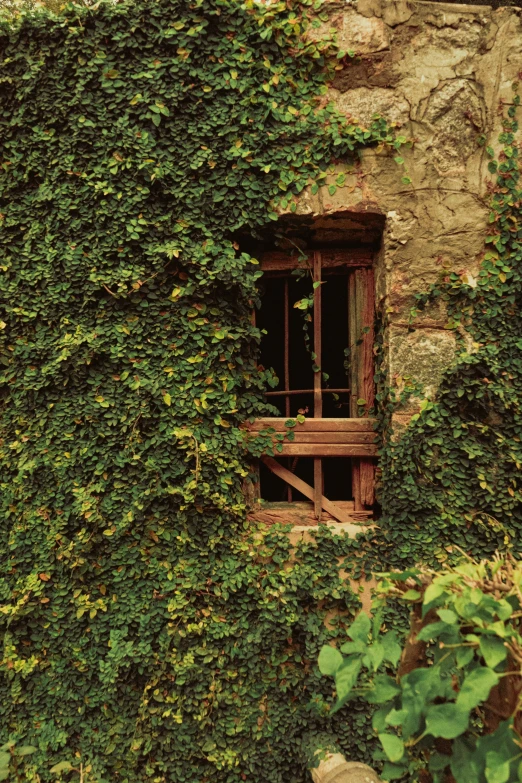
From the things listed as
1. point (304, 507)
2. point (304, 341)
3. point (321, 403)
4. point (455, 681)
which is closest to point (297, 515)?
point (304, 507)

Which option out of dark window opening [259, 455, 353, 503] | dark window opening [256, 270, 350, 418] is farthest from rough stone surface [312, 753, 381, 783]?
dark window opening [256, 270, 350, 418]

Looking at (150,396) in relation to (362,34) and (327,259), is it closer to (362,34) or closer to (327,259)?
(327,259)

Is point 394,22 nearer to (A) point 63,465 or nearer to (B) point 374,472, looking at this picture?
(B) point 374,472

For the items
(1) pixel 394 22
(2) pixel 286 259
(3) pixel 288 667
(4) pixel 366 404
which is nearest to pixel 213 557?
(3) pixel 288 667

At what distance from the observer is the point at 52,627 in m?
3.18

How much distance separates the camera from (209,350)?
3146 millimetres

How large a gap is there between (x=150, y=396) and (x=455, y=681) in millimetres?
2252

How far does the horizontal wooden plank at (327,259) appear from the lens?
11.1 ft

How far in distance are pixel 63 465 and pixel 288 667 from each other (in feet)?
6.19

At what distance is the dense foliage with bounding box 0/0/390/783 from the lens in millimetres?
3033

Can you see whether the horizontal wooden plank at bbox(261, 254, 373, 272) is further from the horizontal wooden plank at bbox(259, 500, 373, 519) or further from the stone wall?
the horizontal wooden plank at bbox(259, 500, 373, 519)

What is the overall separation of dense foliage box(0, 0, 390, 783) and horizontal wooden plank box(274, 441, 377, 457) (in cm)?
39

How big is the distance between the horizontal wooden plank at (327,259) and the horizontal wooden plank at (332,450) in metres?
1.21

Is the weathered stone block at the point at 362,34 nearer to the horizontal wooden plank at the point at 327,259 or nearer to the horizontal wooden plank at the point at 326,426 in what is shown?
the horizontal wooden plank at the point at 327,259
